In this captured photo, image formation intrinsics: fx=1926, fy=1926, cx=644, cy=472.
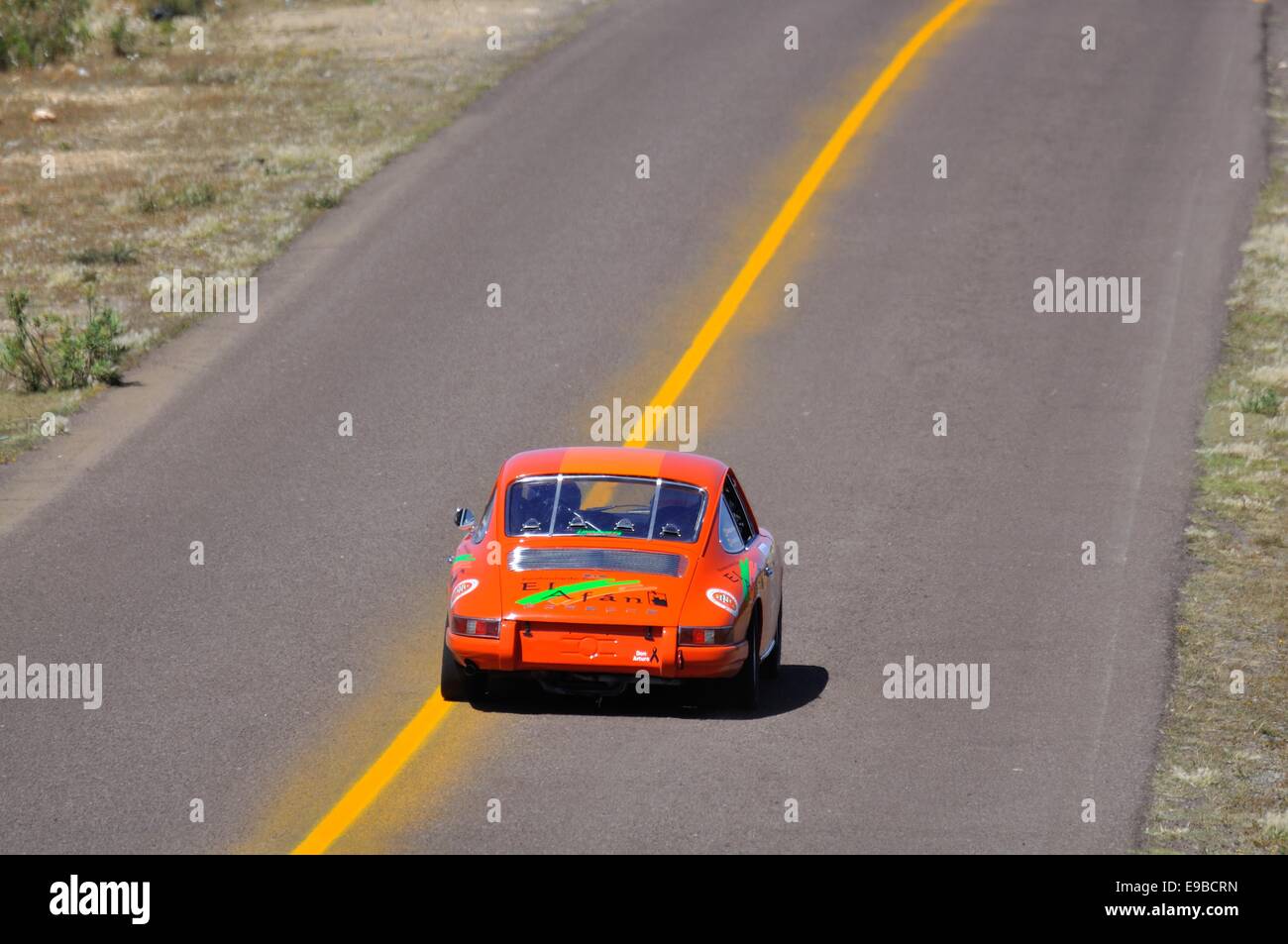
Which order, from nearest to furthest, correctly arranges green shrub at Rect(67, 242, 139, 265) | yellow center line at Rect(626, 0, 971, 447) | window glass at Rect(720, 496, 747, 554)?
window glass at Rect(720, 496, 747, 554) → yellow center line at Rect(626, 0, 971, 447) → green shrub at Rect(67, 242, 139, 265)

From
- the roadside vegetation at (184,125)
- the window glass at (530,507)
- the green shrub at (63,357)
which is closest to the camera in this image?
the window glass at (530,507)

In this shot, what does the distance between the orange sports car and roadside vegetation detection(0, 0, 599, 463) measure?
762 cm

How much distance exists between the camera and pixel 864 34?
110 ft

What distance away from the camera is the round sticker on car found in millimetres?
11644

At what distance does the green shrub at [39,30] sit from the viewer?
115 ft

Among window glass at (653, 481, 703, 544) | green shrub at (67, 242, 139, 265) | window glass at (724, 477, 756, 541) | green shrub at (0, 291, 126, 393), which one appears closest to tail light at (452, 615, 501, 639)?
window glass at (653, 481, 703, 544)

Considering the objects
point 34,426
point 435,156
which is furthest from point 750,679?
point 435,156

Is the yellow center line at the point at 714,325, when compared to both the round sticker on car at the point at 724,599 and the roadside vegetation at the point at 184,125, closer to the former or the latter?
the round sticker on car at the point at 724,599

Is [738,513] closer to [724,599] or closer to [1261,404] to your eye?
[724,599]

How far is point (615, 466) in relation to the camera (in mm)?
12773

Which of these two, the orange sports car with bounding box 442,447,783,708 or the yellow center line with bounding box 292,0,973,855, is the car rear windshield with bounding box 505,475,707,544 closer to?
the orange sports car with bounding box 442,447,783,708

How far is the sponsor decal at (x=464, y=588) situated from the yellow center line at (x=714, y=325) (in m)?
0.81

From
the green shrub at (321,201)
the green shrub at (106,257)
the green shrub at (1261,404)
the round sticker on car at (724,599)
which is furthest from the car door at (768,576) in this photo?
the green shrub at (321,201)

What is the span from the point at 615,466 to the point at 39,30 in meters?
26.6
